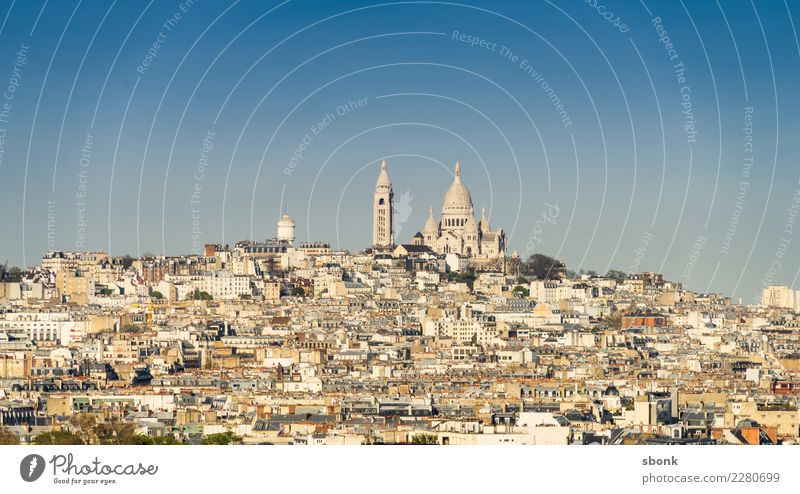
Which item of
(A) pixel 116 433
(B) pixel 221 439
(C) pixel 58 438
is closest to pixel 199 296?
(A) pixel 116 433

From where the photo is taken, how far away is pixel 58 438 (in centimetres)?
3547

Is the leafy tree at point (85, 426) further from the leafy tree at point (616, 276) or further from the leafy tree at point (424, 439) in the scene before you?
the leafy tree at point (616, 276)

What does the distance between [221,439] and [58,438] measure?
2.39 m

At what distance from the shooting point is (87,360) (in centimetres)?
5784

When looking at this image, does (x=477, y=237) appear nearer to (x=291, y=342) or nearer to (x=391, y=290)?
(x=391, y=290)

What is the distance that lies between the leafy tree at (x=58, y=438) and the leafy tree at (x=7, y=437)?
0.25 metres

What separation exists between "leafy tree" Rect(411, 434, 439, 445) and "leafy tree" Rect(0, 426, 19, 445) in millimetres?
4905

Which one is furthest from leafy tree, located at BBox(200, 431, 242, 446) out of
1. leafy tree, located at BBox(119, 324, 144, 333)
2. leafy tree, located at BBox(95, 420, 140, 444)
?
leafy tree, located at BBox(119, 324, 144, 333)

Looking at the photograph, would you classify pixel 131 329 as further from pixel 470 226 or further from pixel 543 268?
pixel 470 226

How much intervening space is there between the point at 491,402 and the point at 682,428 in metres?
6.68

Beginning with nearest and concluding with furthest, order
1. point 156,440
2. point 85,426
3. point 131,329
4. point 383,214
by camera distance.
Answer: point 156,440 < point 85,426 < point 131,329 < point 383,214

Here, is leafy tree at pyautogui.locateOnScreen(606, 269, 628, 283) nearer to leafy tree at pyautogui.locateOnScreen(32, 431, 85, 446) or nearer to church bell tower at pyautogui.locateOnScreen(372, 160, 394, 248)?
church bell tower at pyautogui.locateOnScreen(372, 160, 394, 248)

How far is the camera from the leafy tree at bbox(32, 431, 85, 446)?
34750 millimetres

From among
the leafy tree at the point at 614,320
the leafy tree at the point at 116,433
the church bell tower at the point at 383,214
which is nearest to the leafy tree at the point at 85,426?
the leafy tree at the point at 116,433
